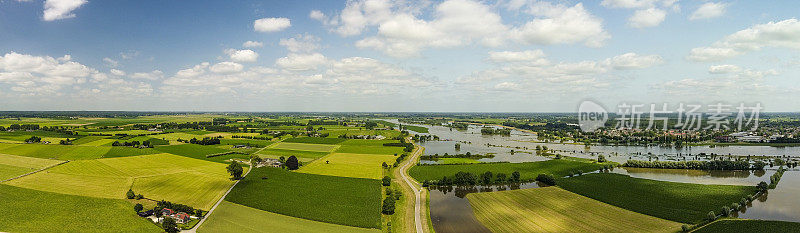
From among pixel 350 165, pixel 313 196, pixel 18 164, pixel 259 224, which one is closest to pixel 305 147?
pixel 350 165

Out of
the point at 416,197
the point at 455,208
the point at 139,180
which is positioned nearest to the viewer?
the point at 455,208

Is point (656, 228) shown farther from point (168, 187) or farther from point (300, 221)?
point (168, 187)

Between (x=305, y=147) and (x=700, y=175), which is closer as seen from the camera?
(x=700, y=175)

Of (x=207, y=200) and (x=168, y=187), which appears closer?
(x=207, y=200)

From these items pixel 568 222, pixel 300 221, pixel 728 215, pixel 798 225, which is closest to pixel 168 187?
pixel 300 221

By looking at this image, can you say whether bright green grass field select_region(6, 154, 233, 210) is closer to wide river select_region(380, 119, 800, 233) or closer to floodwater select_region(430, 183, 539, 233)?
floodwater select_region(430, 183, 539, 233)

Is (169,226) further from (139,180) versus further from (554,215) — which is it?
(554,215)
